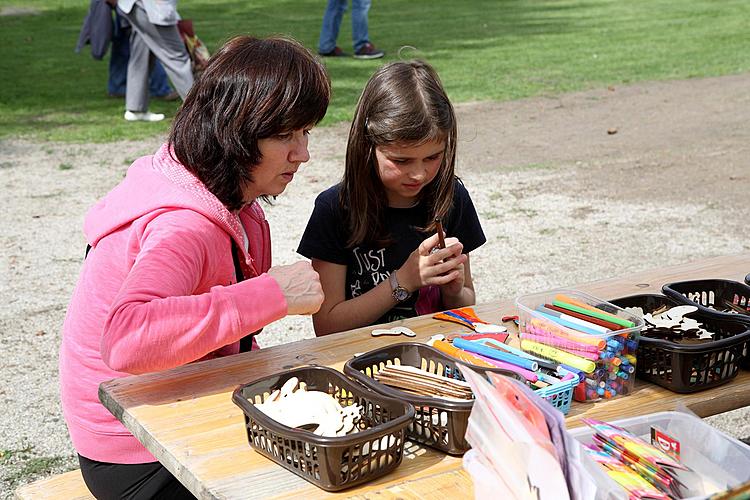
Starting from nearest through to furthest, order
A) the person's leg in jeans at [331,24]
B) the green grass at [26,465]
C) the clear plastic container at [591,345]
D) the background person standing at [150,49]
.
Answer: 1. the clear plastic container at [591,345]
2. the green grass at [26,465]
3. the background person standing at [150,49]
4. the person's leg in jeans at [331,24]

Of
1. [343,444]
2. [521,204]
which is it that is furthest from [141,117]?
[343,444]

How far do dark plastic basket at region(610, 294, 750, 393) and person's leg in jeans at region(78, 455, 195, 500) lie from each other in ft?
3.38

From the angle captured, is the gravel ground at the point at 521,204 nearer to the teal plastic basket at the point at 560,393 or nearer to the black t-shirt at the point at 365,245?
the black t-shirt at the point at 365,245

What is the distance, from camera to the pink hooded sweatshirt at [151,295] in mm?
1889

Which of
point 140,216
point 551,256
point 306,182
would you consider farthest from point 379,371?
point 306,182

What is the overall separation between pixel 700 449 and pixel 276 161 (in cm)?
109

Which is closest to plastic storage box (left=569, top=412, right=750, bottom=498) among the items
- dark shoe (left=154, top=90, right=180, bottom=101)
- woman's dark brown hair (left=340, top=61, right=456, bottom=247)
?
woman's dark brown hair (left=340, top=61, right=456, bottom=247)

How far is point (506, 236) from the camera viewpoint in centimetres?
591

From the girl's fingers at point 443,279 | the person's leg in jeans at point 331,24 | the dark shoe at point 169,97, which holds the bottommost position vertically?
the dark shoe at point 169,97

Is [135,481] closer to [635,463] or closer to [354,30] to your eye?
[635,463]

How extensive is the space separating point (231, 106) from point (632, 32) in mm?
13725

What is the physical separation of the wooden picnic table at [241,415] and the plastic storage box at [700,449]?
0.19m

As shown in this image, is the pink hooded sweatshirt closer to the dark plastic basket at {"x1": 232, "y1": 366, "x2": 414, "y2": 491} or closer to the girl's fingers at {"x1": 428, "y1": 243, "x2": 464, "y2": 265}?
the dark plastic basket at {"x1": 232, "y1": 366, "x2": 414, "y2": 491}

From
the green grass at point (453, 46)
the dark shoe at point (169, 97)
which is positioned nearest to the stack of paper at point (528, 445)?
the green grass at point (453, 46)
